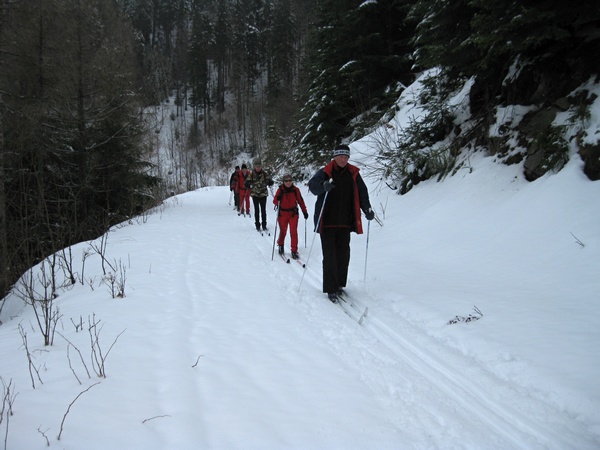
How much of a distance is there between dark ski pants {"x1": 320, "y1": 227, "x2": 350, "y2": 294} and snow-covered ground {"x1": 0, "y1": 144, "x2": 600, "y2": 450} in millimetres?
315

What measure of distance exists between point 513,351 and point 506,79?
651 centimetres

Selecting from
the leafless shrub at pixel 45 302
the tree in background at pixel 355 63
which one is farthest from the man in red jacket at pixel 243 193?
the leafless shrub at pixel 45 302

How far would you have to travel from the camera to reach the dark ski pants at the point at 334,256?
492cm

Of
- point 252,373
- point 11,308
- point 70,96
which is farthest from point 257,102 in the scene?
point 252,373

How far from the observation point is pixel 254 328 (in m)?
3.81

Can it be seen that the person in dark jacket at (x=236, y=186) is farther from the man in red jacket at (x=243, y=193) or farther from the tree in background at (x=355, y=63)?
the tree in background at (x=355, y=63)

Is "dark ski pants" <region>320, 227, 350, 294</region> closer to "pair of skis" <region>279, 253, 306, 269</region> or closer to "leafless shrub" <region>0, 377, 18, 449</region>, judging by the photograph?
"pair of skis" <region>279, 253, 306, 269</region>

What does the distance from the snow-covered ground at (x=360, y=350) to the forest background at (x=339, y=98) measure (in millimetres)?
1360

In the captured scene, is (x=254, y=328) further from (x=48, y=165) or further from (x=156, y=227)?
(x=48, y=165)

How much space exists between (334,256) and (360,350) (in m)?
1.76

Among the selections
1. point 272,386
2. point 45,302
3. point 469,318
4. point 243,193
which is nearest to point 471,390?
point 469,318

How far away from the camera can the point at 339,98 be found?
15.8m

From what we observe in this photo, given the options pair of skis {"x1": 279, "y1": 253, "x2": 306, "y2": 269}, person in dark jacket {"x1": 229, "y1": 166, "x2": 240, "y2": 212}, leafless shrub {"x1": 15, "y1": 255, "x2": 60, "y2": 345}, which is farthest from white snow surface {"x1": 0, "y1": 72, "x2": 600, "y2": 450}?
person in dark jacket {"x1": 229, "y1": 166, "x2": 240, "y2": 212}

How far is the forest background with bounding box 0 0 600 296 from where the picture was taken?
18.0 ft
